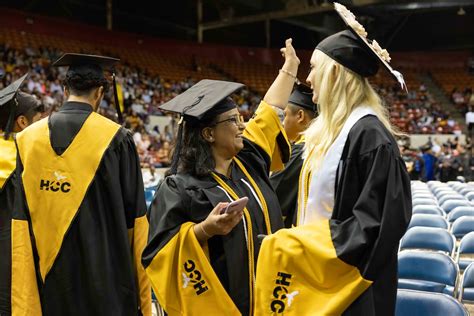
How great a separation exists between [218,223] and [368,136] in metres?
0.59

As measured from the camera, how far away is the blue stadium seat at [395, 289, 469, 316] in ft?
8.13

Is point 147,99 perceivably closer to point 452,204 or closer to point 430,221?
point 452,204

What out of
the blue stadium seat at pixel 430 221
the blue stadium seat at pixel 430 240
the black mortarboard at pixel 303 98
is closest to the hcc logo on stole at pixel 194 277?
the black mortarboard at pixel 303 98

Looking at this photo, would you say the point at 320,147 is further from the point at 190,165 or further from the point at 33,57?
the point at 33,57

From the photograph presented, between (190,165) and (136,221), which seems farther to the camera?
(136,221)

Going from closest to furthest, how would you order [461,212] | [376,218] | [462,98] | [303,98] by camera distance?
[376,218] < [303,98] < [461,212] < [462,98]

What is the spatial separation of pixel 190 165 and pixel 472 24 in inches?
1053

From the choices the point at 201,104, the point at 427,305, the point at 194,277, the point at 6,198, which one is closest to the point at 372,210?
the point at 194,277

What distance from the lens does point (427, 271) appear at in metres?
3.72

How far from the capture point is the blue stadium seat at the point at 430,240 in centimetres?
446

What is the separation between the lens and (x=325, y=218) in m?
1.79

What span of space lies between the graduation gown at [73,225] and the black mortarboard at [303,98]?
1246 millimetres

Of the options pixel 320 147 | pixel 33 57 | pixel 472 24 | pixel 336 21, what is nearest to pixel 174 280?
pixel 320 147

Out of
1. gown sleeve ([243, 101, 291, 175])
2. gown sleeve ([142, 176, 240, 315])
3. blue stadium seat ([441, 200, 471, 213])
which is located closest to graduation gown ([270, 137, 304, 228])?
gown sleeve ([243, 101, 291, 175])
